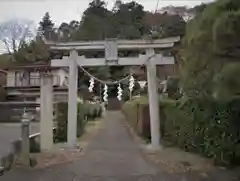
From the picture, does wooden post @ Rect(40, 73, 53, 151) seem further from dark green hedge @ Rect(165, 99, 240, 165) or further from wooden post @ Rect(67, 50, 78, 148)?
dark green hedge @ Rect(165, 99, 240, 165)

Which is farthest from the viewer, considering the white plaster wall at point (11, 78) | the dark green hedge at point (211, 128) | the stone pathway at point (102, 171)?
the white plaster wall at point (11, 78)

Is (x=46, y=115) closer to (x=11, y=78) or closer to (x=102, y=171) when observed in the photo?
(x=102, y=171)

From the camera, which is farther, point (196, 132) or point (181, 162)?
point (196, 132)

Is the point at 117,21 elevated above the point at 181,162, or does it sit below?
above

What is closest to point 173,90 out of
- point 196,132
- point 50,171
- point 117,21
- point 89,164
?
point 196,132

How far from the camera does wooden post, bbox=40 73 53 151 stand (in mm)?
13875

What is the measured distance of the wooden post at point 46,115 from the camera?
1388cm

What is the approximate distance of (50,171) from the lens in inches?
394

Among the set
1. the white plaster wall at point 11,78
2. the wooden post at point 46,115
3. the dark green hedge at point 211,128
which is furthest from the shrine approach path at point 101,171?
the white plaster wall at point 11,78

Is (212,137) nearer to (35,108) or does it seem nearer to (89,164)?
(89,164)

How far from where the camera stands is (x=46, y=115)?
14.1m

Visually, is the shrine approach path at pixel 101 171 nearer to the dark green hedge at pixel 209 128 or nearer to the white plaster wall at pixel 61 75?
the dark green hedge at pixel 209 128

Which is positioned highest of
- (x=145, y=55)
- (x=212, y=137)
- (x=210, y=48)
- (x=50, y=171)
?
(x=145, y=55)

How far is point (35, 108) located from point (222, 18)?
31.9 meters
